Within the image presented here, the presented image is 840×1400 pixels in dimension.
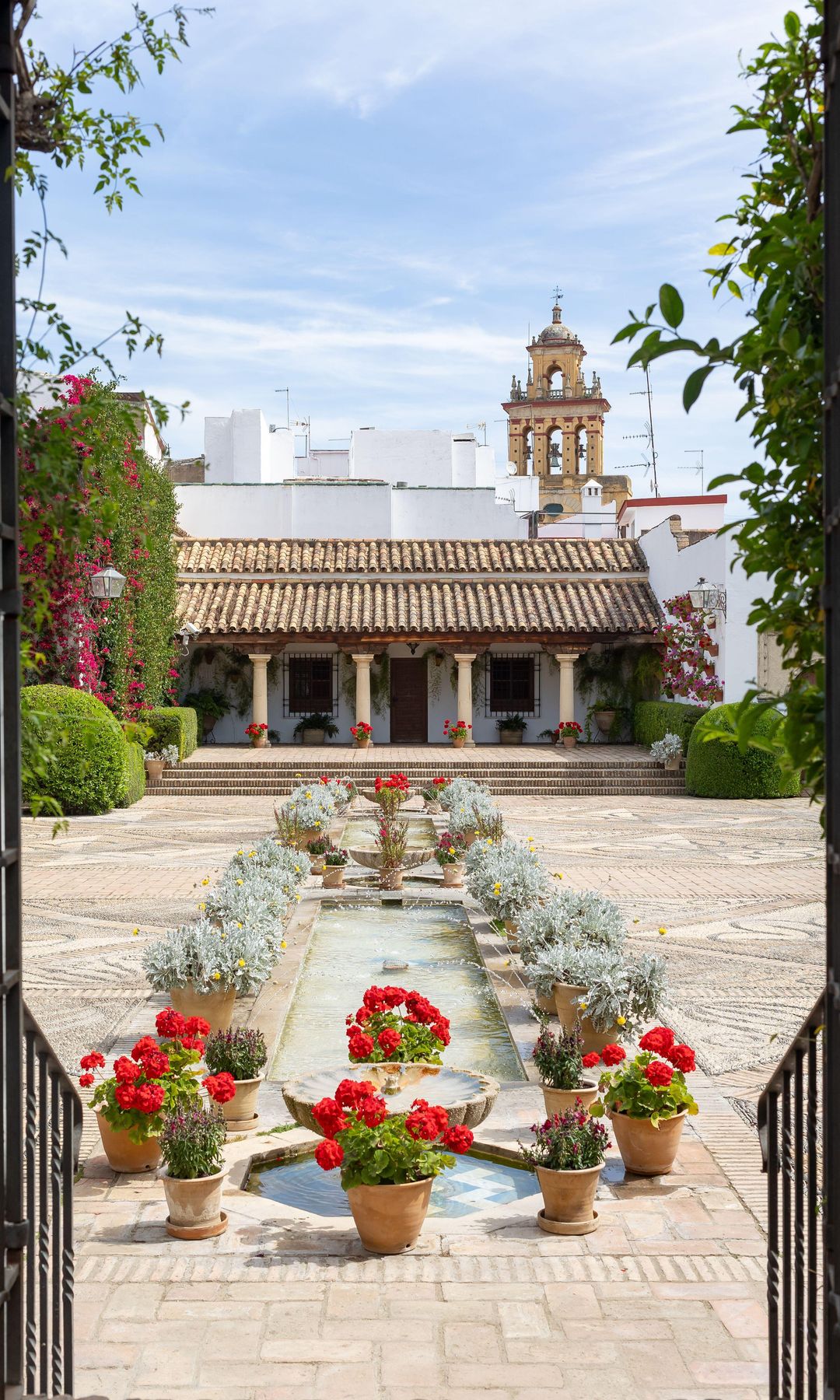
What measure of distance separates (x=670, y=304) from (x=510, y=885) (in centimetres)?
756

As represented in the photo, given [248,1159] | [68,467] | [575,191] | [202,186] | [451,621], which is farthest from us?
[451,621]

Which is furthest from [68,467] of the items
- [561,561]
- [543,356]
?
[543,356]

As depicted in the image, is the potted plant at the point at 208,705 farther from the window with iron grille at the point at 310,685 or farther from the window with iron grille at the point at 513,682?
the window with iron grille at the point at 513,682

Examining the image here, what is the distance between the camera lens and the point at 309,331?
16.7 meters

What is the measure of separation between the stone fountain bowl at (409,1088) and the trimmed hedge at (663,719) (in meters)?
14.0

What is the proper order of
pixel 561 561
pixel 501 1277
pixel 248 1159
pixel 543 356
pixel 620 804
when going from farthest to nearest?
pixel 543 356, pixel 561 561, pixel 620 804, pixel 248 1159, pixel 501 1277

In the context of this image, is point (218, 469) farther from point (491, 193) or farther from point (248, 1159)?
point (248, 1159)

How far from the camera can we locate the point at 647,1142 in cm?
538

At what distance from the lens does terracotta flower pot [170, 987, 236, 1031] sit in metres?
7.39

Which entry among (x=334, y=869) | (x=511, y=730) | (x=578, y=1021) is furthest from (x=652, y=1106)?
(x=511, y=730)

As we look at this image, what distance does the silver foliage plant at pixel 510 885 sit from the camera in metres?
9.73

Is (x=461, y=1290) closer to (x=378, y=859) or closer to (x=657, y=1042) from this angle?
(x=657, y=1042)

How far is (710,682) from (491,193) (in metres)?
14.9

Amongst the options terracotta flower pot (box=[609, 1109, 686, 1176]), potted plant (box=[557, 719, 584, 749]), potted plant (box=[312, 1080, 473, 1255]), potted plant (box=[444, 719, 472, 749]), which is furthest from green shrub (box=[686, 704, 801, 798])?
potted plant (box=[312, 1080, 473, 1255])
